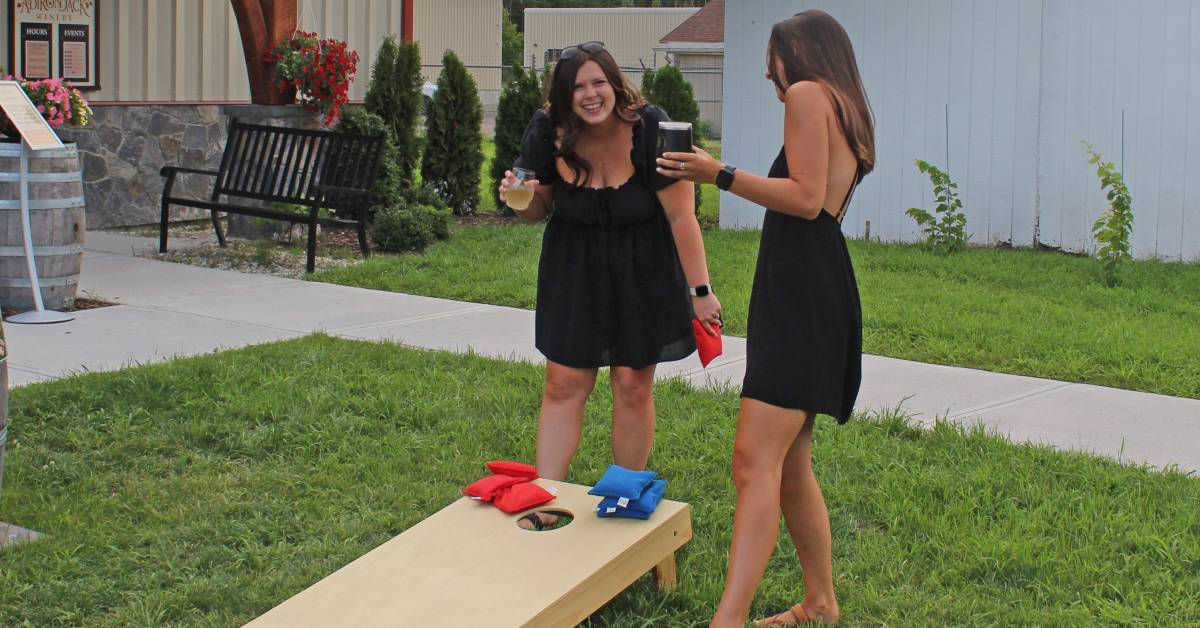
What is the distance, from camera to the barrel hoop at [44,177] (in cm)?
779

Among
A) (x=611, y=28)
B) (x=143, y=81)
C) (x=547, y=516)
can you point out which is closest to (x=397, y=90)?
(x=143, y=81)

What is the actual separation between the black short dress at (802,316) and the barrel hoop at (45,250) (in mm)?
5865

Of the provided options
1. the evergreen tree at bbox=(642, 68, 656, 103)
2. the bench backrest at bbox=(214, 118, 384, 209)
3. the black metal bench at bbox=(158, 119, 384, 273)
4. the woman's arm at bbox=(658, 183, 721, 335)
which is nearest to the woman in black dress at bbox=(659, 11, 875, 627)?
the woman's arm at bbox=(658, 183, 721, 335)

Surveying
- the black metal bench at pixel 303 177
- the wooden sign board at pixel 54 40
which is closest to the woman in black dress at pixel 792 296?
the black metal bench at pixel 303 177

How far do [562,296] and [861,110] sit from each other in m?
1.27

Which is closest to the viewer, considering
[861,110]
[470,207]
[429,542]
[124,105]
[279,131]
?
[861,110]

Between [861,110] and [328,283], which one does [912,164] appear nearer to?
[328,283]

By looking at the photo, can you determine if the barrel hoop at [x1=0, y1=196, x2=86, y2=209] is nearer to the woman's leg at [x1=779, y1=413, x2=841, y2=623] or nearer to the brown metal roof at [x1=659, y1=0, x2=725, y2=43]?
the woman's leg at [x1=779, y1=413, x2=841, y2=623]

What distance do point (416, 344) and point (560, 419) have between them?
10.3 ft

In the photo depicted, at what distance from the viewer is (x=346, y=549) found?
13.8ft

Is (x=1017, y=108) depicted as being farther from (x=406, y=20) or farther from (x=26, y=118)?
(x=26, y=118)

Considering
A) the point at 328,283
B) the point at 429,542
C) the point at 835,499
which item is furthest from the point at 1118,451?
the point at 328,283

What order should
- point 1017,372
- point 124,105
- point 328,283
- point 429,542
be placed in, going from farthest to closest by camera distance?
1. point 124,105
2. point 328,283
3. point 1017,372
4. point 429,542

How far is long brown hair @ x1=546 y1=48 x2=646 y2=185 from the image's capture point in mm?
4094
